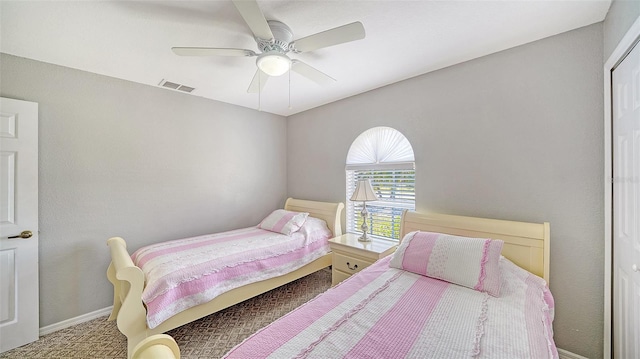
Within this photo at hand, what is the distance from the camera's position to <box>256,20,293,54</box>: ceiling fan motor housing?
167cm

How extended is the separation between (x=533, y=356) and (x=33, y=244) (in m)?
3.59

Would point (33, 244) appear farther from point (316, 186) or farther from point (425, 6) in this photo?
point (425, 6)

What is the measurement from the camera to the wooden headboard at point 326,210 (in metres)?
3.23

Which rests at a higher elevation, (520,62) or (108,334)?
(520,62)

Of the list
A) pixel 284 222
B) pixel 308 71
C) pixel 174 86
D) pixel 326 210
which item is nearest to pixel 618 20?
pixel 308 71

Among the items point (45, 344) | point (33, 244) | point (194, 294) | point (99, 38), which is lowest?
Answer: point (45, 344)

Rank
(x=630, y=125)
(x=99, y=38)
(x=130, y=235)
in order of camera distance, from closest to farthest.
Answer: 1. (x=630, y=125)
2. (x=99, y=38)
3. (x=130, y=235)

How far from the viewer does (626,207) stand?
1.39 metres

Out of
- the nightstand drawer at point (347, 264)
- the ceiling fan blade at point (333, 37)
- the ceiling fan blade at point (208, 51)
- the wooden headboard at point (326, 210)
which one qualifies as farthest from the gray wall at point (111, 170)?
the ceiling fan blade at point (333, 37)

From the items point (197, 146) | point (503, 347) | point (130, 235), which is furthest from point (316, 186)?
point (503, 347)

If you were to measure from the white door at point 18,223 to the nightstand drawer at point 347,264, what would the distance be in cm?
277

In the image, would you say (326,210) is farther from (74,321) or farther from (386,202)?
(74,321)

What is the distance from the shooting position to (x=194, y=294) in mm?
1982

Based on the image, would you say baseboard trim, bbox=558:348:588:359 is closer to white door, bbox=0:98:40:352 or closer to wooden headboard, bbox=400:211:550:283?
wooden headboard, bbox=400:211:550:283
